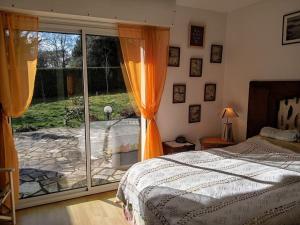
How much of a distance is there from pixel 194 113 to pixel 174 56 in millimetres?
873

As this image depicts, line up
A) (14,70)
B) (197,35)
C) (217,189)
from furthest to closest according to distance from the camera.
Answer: (197,35)
(14,70)
(217,189)

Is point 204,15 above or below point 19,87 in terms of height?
above

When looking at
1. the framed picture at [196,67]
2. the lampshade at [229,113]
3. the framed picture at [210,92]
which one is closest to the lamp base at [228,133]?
the lampshade at [229,113]

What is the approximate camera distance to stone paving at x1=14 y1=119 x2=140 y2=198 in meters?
2.84

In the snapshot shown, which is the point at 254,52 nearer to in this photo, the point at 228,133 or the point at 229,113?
the point at 229,113

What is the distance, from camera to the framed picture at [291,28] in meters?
2.60

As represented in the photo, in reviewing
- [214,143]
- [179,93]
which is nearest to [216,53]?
[179,93]

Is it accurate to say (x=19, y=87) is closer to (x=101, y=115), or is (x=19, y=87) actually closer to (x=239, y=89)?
(x=101, y=115)

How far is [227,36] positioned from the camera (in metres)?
3.52

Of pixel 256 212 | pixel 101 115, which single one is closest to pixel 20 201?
pixel 101 115

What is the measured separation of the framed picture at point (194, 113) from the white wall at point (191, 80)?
0.06 m

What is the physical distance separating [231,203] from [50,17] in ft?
8.00

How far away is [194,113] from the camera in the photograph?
3.48 m

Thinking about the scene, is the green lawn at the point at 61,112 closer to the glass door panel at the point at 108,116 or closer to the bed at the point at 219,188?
the glass door panel at the point at 108,116
